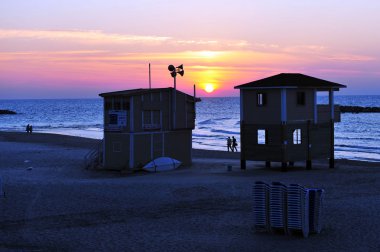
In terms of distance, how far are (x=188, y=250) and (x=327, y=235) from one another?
3968 mm

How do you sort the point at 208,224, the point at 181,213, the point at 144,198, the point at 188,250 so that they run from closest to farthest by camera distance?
the point at 188,250 → the point at 208,224 → the point at 181,213 → the point at 144,198

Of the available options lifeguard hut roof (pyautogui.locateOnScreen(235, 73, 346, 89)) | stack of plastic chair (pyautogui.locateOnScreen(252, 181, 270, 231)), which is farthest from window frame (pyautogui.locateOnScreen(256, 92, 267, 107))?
stack of plastic chair (pyautogui.locateOnScreen(252, 181, 270, 231))

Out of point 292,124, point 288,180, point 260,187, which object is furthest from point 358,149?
point 260,187

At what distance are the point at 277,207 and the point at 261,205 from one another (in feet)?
1.65

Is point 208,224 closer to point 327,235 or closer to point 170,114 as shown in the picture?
point 327,235

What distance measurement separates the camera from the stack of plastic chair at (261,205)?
1579cm

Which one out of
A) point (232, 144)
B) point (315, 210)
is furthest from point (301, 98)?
point (232, 144)

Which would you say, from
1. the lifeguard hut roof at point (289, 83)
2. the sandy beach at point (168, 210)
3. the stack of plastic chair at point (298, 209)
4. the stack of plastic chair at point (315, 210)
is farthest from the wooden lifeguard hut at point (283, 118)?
the stack of plastic chair at point (298, 209)

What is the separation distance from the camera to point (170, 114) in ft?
112

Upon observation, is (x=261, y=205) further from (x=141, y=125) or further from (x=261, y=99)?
(x=141, y=125)

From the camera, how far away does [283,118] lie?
30.9 metres

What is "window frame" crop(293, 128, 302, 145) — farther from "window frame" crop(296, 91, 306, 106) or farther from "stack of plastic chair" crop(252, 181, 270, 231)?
"stack of plastic chair" crop(252, 181, 270, 231)

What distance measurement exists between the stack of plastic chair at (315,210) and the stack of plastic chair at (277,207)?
2.47 ft

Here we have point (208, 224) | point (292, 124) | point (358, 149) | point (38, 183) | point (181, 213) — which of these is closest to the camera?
point (208, 224)
